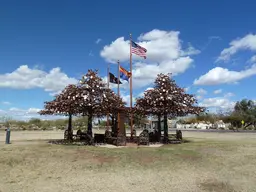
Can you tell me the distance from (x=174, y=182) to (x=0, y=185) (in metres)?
5.78

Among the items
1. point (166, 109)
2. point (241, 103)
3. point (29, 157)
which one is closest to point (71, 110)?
point (166, 109)

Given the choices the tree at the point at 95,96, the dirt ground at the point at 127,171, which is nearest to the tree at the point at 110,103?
the tree at the point at 95,96

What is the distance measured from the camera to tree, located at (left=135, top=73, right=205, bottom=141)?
76.6 ft

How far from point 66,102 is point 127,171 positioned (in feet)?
34.5

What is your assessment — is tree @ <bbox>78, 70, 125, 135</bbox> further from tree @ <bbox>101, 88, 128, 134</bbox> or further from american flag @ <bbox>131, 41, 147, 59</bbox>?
american flag @ <bbox>131, 41, 147, 59</bbox>

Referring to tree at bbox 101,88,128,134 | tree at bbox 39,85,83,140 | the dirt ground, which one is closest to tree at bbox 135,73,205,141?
tree at bbox 101,88,128,134

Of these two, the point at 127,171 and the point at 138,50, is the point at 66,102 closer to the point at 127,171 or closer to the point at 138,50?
the point at 138,50

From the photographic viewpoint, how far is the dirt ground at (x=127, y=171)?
10.2 m

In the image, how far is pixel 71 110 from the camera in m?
23.0

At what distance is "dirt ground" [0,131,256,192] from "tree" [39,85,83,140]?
5605 millimetres

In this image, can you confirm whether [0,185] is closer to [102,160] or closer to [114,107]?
[102,160]

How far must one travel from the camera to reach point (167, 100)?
76.6ft

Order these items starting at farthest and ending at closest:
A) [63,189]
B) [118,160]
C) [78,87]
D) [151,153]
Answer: [78,87], [151,153], [118,160], [63,189]

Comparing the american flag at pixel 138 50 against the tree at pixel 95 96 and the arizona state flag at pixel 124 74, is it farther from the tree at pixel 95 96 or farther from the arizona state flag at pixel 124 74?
the tree at pixel 95 96
